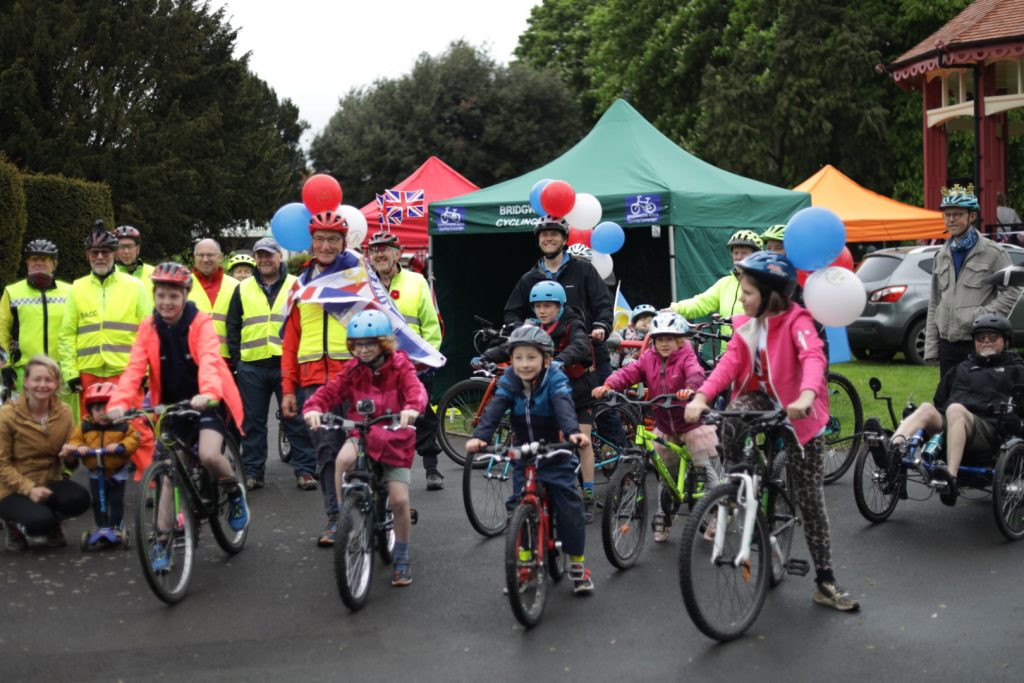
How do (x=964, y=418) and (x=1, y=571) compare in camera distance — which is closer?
(x=1, y=571)

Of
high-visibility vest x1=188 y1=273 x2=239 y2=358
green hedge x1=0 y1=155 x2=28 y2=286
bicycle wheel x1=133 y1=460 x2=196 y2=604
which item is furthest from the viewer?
green hedge x1=0 y1=155 x2=28 y2=286

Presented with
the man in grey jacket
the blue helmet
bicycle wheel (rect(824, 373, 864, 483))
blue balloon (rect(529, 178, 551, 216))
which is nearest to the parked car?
blue balloon (rect(529, 178, 551, 216))

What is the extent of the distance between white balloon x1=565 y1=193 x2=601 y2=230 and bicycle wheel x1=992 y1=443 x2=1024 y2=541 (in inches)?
221

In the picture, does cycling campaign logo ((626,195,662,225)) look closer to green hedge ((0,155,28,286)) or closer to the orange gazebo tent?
green hedge ((0,155,28,286))

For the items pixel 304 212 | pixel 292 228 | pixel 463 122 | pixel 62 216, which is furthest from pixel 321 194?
pixel 463 122

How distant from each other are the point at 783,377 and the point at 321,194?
383 cm

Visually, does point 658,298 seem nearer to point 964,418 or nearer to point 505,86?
point 964,418

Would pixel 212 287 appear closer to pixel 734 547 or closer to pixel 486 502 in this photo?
pixel 486 502

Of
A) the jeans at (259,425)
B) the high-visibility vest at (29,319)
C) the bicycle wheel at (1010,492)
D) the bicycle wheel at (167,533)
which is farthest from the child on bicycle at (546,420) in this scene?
the high-visibility vest at (29,319)

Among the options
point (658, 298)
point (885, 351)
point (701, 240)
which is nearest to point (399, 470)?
point (701, 240)

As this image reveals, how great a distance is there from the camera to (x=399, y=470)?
265 inches

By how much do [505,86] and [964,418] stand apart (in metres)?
42.3

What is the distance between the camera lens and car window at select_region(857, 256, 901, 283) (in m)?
18.5

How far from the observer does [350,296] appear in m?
7.66
